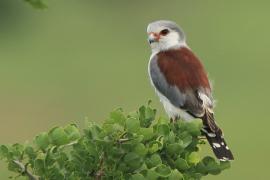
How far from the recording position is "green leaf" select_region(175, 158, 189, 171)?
5340 millimetres

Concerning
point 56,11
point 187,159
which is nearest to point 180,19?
point 56,11

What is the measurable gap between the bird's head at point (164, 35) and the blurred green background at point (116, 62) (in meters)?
8.16

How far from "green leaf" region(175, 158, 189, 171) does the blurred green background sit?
10583mm

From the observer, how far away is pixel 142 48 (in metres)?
22.5

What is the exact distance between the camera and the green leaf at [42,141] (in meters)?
5.03

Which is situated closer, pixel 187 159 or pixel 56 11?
pixel 187 159

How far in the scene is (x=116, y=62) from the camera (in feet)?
73.5

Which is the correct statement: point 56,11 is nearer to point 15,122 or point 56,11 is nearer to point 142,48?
point 142,48

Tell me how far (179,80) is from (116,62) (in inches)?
592

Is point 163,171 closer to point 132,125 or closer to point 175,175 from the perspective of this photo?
point 175,175

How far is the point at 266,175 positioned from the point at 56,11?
930cm

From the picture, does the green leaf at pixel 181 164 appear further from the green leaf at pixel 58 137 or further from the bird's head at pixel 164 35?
the bird's head at pixel 164 35

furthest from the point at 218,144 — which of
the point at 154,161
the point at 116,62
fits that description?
the point at 116,62

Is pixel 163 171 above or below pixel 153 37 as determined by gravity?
below
